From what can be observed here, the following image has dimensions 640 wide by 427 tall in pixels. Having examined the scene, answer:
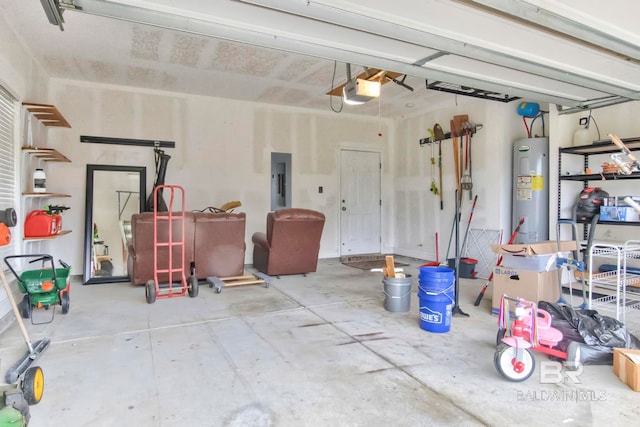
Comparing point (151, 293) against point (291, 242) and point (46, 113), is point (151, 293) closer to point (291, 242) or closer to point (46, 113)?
point (291, 242)

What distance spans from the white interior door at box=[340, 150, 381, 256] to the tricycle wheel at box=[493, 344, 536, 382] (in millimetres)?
5172

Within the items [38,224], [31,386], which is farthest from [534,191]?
[38,224]

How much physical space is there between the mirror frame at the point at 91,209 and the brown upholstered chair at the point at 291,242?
6.58 ft

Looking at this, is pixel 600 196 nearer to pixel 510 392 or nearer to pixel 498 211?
pixel 498 211

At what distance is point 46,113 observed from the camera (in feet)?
14.8

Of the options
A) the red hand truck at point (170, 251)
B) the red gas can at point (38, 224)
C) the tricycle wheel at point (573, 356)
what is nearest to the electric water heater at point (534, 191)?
the tricycle wheel at point (573, 356)

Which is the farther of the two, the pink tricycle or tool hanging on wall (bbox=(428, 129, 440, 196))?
tool hanging on wall (bbox=(428, 129, 440, 196))

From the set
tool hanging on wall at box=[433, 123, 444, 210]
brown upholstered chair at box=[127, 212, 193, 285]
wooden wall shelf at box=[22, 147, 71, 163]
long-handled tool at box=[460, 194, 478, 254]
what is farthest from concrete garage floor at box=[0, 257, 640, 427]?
tool hanging on wall at box=[433, 123, 444, 210]

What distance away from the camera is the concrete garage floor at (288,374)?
1.96 m

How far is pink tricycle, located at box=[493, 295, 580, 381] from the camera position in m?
2.33

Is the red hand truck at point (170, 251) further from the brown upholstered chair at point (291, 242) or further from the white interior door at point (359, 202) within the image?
the white interior door at point (359, 202)

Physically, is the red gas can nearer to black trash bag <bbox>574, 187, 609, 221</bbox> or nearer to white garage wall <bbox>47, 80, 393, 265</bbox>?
white garage wall <bbox>47, 80, 393, 265</bbox>

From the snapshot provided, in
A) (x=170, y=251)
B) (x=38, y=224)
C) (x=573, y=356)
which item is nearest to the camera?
(x=573, y=356)

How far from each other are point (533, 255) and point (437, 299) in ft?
3.53
